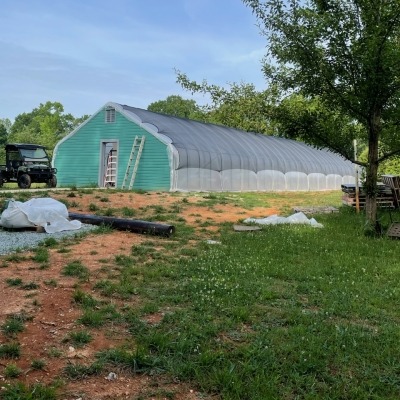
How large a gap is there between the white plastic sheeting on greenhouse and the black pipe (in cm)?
981

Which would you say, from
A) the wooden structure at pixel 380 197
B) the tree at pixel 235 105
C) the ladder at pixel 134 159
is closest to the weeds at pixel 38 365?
the wooden structure at pixel 380 197

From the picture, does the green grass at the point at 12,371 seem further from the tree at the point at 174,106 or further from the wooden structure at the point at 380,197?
the tree at the point at 174,106

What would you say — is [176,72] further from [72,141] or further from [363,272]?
[363,272]

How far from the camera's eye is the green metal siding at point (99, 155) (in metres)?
18.8

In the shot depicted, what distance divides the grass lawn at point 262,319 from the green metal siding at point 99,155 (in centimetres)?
1230

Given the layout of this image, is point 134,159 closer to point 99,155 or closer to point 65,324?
point 99,155

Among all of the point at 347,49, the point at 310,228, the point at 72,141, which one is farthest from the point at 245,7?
the point at 72,141

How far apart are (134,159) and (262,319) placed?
16.8 metres

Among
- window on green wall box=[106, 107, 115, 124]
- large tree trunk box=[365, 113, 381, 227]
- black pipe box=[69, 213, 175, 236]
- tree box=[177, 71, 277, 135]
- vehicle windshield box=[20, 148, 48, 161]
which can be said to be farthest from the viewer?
tree box=[177, 71, 277, 135]

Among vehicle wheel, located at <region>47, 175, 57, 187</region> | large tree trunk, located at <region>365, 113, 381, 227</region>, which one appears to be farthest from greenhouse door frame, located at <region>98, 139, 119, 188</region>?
large tree trunk, located at <region>365, 113, 381, 227</region>

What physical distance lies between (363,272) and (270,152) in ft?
66.5

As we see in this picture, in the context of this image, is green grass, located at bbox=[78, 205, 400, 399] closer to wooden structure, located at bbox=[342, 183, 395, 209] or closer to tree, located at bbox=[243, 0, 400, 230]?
tree, located at bbox=[243, 0, 400, 230]

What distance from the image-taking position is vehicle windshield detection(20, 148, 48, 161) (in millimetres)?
18969

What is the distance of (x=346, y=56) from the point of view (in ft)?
28.0
